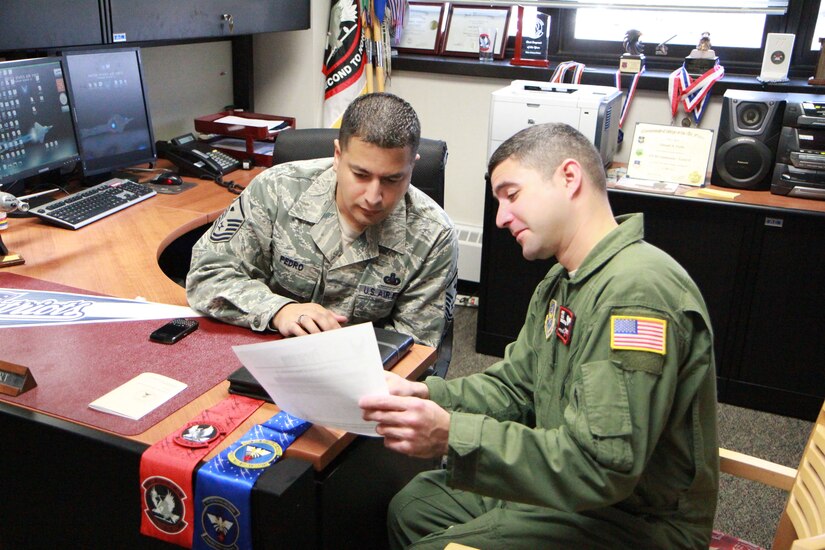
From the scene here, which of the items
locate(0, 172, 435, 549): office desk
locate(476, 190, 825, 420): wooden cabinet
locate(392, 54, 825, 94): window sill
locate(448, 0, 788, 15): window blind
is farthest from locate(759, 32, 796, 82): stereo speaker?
locate(0, 172, 435, 549): office desk

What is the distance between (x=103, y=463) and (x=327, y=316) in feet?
1.68

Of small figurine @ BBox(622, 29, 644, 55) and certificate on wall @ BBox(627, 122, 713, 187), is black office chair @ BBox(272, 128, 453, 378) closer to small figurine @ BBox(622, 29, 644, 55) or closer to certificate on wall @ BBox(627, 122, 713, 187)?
certificate on wall @ BBox(627, 122, 713, 187)

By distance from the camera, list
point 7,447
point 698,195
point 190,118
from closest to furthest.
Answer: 1. point 7,447
2. point 698,195
3. point 190,118

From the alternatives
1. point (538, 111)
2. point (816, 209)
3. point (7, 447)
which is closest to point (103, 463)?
point (7, 447)

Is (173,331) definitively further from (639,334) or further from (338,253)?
(639,334)

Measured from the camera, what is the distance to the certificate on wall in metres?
2.92

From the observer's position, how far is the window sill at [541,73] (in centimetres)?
303

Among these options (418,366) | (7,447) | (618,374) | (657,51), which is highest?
(657,51)

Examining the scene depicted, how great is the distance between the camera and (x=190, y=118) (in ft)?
10.8

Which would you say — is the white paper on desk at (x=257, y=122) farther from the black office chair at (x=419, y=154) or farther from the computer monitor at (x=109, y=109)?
the black office chair at (x=419, y=154)

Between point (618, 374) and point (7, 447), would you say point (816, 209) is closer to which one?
point (618, 374)

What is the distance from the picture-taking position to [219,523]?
1208 millimetres

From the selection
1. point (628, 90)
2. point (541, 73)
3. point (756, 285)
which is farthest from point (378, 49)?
point (756, 285)

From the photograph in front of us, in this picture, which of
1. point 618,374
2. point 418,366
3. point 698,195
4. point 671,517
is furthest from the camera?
point 698,195
